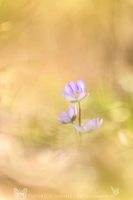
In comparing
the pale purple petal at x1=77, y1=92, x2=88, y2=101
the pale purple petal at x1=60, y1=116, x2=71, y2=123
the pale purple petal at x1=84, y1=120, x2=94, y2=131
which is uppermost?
the pale purple petal at x1=77, y1=92, x2=88, y2=101

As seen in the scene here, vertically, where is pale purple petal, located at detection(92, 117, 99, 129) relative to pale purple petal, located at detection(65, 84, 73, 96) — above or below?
below

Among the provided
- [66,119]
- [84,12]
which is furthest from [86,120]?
[84,12]

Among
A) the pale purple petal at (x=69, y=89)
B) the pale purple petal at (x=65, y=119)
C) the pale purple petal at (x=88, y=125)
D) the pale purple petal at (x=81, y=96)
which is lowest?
the pale purple petal at (x=88, y=125)

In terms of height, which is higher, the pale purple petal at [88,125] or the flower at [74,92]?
the flower at [74,92]
